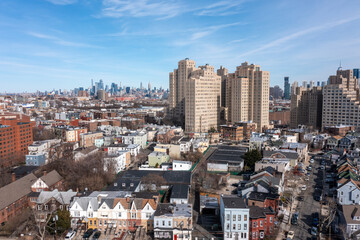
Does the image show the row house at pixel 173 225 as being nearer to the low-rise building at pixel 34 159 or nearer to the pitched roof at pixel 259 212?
the pitched roof at pixel 259 212

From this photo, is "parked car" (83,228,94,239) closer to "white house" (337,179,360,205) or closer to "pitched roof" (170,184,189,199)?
"pitched roof" (170,184,189,199)

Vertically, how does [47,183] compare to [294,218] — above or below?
above

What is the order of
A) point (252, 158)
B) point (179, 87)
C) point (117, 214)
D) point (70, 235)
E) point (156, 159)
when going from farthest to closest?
point (179, 87)
point (156, 159)
point (252, 158)
point (117, 214)
point (70, 235)

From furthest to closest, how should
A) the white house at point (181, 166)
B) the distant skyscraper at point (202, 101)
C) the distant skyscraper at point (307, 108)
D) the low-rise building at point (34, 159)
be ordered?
1. the distant skyscraper at point (307, 108)
2. the distant skyscraper at point (202, 101)
3. the low-rise building at point (34, 159)
4. the white house at point (181, 166)

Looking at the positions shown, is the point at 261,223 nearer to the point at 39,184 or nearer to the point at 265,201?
the point at 265,201

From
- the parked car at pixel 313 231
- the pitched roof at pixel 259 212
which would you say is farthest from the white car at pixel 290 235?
the pitched roof at pixel 259 212

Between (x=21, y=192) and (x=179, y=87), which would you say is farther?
(x=179, y=87)

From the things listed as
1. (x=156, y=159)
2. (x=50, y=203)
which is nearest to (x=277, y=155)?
(x=156, y=159)
